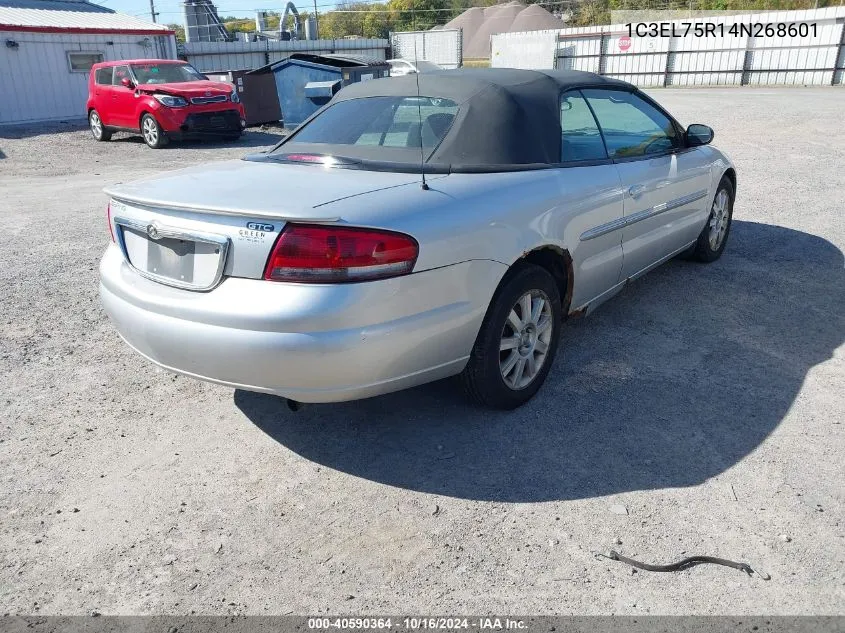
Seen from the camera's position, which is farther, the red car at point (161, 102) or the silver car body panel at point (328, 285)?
the red car at point (161, 102)

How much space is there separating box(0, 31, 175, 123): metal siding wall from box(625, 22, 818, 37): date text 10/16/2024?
75.1ft

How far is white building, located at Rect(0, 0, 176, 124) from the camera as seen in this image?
750 inches

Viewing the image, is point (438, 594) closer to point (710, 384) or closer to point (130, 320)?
point (130, 320)

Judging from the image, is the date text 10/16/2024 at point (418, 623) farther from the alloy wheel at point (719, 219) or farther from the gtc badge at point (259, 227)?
the alloy wheel at point (719, 219)

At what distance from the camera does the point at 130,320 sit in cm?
308

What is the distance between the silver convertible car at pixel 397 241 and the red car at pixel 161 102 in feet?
36.3

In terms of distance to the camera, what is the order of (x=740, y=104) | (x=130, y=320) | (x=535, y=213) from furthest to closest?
1. (x=740, y=104)
2. (x=535, y=213)
3. (x=130, y=320)

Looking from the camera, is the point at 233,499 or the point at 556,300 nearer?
the point at 233,499

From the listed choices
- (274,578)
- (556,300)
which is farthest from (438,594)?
(556,300)

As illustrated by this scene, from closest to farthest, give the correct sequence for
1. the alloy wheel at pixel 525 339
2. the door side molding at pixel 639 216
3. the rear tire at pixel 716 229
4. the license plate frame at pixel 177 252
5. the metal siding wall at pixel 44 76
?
the license plate frame at pixel 177 252, the alloy wheel at pixel 525 339, the door side molding at pixel 639 216, the rear tire at pixel 716 229, the metal siding wall at pixel 44 76

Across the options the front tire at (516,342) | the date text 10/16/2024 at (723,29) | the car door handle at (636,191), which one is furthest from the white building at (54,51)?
the date text 10/16/2024 at (723,29)

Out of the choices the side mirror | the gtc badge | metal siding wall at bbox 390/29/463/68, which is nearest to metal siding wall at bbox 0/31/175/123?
metal siding wall at bbox 390/29/463/68

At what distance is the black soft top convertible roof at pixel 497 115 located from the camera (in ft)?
11.3

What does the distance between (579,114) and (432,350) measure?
6.31 feet
